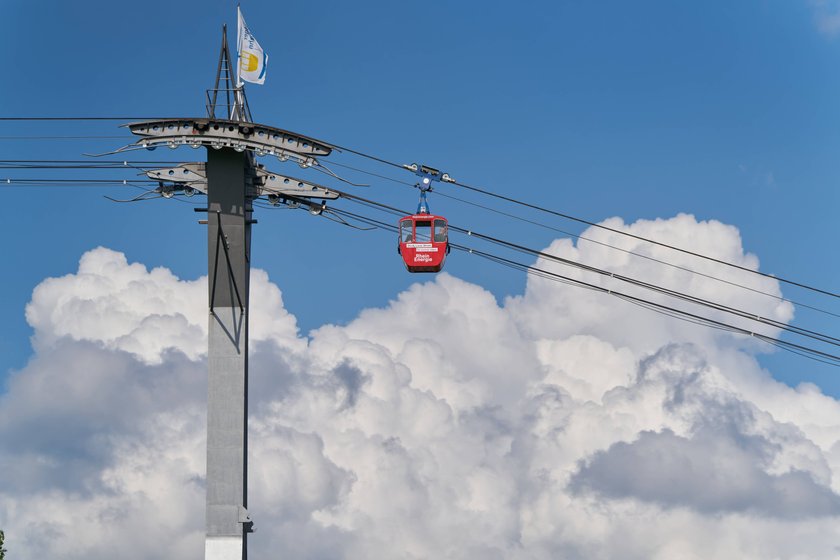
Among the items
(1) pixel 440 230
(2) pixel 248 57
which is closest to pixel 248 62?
(2) pixel 248 57

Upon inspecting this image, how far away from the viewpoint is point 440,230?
6538 centimetres

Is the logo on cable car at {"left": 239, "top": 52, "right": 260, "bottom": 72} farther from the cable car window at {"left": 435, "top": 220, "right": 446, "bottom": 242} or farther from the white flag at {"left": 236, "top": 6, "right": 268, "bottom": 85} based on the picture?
the cable car window at {"left": 435, "top": 220, "right": 446, "bottom": 242}

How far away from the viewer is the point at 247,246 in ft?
205

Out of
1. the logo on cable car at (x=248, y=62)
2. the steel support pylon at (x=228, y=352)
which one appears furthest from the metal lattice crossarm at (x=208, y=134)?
the logo on cable car at (x=248, y=62)

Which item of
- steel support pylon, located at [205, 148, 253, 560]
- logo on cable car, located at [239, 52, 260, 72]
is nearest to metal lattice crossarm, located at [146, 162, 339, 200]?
steel support pylon, located at [205, 148, 253, 560]

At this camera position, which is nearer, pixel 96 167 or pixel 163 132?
pixel 163 132

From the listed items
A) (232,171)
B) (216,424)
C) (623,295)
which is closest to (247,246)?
(232,171)

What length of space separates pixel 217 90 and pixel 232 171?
12.3 feet

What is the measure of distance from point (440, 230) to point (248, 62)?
35.0ft

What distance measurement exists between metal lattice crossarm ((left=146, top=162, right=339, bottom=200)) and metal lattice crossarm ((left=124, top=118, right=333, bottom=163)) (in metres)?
1.29

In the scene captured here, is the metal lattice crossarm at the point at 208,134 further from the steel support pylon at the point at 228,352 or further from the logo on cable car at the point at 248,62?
the logo on cable car at the point at 248,62

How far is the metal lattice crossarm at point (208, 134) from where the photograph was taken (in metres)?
61.2

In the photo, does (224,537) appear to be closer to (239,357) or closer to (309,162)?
(239,357)

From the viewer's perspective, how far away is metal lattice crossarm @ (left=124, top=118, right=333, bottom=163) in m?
61.2
